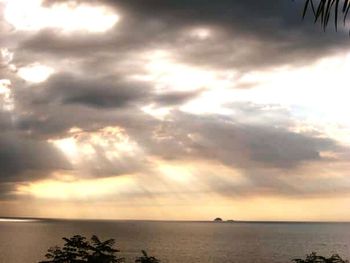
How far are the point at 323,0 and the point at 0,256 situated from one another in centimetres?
13445

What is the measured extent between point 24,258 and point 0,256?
774cm

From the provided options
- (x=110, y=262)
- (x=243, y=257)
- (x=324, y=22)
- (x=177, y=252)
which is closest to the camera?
(x=324, y=22)

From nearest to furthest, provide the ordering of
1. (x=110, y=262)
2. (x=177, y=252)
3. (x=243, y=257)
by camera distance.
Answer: (x=110, y=262), (x=243, y=257), (x=177, y=252)

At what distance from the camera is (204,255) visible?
146 meters

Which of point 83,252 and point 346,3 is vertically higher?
point 346,3

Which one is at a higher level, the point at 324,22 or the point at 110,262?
the point at 324,22

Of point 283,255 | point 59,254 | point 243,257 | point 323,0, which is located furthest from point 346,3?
point 283,255

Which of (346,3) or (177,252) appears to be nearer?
(346,3)

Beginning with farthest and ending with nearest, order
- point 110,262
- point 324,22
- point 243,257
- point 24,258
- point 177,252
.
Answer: point 177,252, point 243,257, point 24,258, point 110,262, point 324,22

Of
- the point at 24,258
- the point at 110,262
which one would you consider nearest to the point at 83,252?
the point at 110,262

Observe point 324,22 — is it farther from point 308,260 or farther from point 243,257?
point 243,257

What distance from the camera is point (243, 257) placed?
144 m

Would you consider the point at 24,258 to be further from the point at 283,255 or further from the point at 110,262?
the point at 110,262

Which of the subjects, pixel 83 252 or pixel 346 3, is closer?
pixel 346 3
